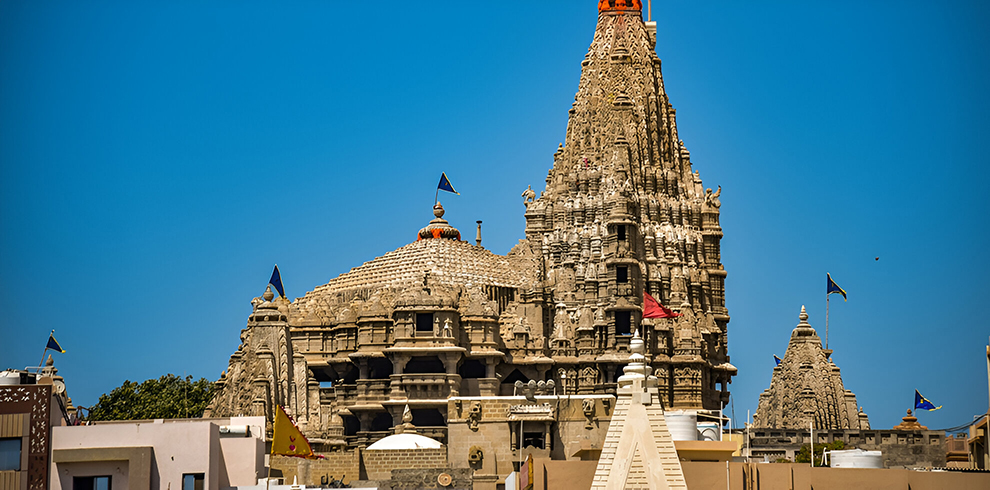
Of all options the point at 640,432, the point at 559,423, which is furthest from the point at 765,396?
the point at 640,432

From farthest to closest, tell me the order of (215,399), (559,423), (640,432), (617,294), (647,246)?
(647,246) < (617,294) < (215,399) < (559,423) < (640,432)

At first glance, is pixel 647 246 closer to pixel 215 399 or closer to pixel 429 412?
pixel 429 412

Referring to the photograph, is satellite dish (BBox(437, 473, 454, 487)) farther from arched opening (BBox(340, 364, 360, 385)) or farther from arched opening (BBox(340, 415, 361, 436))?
arched opening (BBox(340, 364, 360, 385))

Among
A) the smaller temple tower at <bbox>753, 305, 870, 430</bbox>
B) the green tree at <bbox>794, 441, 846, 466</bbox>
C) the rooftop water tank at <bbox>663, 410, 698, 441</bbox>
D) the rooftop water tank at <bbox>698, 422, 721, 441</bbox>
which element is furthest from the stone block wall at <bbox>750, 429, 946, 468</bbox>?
the rooftop water tank at <bbox>663, 410, 698, 441</bbox>

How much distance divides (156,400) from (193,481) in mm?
52748

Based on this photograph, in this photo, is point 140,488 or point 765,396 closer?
point 140,488

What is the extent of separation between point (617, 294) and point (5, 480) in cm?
5383

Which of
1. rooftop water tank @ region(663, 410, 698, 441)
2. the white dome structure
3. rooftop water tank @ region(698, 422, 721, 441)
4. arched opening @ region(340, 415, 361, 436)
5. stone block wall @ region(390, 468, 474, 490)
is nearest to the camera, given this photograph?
rooftop water tank @ region(663, 410, 698, 441)

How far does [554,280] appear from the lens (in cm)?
10125

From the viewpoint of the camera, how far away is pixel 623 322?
9750 centimetres

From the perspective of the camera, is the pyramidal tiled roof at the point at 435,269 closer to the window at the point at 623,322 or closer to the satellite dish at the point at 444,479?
the window at the point at 623,322

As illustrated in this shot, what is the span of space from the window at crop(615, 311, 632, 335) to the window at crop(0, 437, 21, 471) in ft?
171

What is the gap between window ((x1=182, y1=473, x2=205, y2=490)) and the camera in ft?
169

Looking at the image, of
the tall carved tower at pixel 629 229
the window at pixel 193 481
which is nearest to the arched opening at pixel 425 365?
the tall carved tower at pixel 629 229
